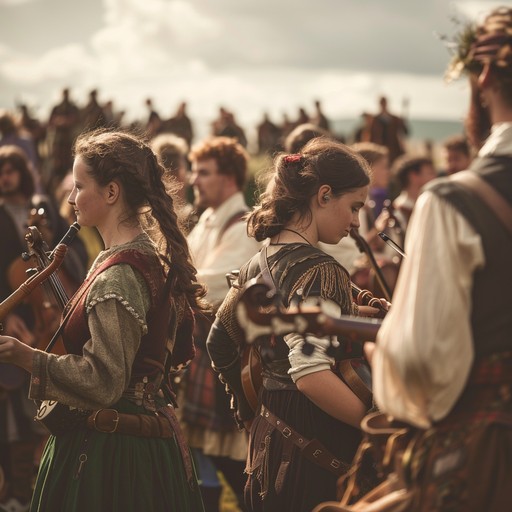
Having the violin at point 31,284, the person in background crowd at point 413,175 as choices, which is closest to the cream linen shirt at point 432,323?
the violin at point 31,284

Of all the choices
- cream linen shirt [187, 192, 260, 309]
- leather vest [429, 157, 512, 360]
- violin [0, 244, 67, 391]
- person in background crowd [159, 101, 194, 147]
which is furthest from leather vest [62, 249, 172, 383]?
person in background crowd [159, 101, 194, 147]

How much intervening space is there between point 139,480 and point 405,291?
1485mm

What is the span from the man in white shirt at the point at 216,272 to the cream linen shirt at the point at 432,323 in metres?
3.33

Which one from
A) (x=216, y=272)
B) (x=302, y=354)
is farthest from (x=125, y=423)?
(x=216, y=272)

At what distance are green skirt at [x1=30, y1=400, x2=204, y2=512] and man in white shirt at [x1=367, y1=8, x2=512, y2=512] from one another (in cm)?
132

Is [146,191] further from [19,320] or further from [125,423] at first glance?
[19,320]

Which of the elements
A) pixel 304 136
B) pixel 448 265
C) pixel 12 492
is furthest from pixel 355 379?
pixel 12 492

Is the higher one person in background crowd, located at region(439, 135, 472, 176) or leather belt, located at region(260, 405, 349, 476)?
leather belt, located at region(260, 405, 349, 476)

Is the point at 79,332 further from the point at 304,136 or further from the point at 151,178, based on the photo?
the point at 304,136

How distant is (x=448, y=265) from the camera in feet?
7.95

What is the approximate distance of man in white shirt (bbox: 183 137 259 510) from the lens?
5969mm

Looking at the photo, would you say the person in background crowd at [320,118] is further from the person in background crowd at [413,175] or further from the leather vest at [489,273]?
the leather vest at [489,273]

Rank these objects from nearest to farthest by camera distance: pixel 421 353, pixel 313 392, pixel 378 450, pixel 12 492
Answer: pixel 421 353 < pixel 378 450 < pixel 313 392 < pixel 12 492

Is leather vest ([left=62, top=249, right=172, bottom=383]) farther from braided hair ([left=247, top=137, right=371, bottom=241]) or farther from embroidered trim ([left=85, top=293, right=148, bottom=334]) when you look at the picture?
braided hair ([left=247, top=137, right=371, bottom=241])
